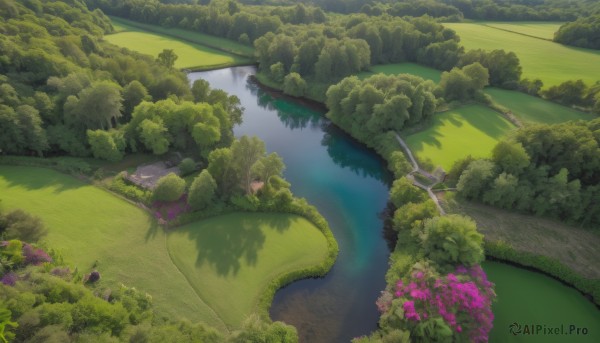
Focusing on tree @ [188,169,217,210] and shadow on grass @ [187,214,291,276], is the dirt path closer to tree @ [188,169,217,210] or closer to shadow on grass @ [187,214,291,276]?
shadow on grass @ [187,214,291,276]

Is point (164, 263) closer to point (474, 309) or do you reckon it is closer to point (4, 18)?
point (474, 309)

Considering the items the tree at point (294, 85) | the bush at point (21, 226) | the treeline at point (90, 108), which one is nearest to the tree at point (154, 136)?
the treeline at point (90, 108)

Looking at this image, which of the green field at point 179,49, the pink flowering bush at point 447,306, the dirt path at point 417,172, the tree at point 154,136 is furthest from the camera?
the green field at point 179,49

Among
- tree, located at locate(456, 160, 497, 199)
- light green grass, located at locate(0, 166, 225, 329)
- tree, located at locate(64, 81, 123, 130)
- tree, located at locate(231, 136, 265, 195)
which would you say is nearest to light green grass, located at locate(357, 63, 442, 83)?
tree, located at locate(456, 160, 497, 199)

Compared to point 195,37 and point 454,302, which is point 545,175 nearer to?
point 454,302

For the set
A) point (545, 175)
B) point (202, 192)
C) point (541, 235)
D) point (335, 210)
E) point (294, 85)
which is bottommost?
point (335, 210)

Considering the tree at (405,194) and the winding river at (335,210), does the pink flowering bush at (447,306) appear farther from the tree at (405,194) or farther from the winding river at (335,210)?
the tree at (405,194)

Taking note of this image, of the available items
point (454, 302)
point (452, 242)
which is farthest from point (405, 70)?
point (454, 302)
